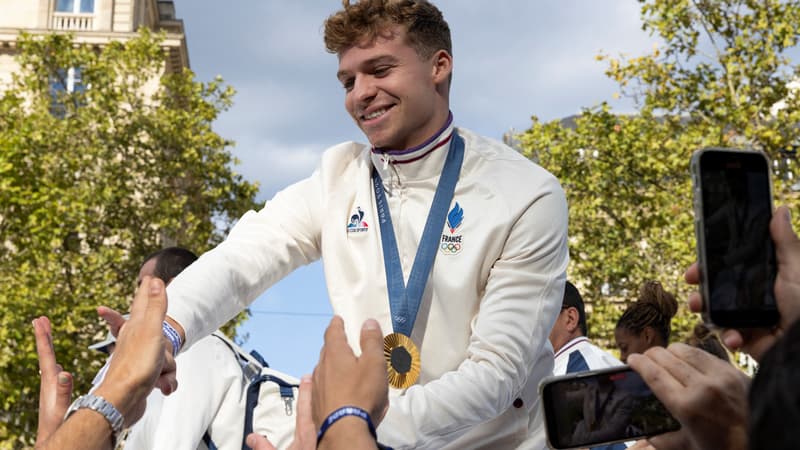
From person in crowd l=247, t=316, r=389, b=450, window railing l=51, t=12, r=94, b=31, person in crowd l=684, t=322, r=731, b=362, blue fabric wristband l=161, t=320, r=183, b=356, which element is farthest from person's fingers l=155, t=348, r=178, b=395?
window railing l=51, t=12, r=94, b=31

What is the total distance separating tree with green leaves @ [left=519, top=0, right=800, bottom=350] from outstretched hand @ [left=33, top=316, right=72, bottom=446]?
56.2 feet

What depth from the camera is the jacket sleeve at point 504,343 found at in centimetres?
281

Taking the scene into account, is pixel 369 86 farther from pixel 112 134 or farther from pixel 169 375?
pixel 112 134

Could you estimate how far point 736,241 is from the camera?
165 centimetres

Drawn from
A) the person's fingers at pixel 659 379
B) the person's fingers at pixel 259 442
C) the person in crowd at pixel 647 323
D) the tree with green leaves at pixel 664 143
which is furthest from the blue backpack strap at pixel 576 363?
the tree with green leaves at pixel 664 143

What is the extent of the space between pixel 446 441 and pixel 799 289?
165cm

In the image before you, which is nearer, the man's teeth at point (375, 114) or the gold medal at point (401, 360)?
the gold medal at point (401, 360)

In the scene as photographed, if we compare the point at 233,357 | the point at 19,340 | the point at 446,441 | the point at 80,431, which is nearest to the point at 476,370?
the point at 446,441

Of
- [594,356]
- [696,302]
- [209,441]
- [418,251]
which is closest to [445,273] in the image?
[418,251]

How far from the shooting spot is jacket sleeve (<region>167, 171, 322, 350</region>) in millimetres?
2883

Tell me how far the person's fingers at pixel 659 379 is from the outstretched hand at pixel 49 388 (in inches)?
73.3

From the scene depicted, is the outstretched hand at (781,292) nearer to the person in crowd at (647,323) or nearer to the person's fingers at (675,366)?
the person's fingers at (675,366)

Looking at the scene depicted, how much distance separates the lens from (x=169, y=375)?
102 inches

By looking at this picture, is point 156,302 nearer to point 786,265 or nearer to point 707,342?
point 786,265
